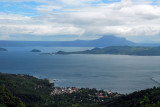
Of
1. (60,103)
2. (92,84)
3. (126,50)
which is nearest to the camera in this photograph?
(60,103)

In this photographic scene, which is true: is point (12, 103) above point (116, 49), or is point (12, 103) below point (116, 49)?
below

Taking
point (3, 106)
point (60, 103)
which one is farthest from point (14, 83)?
point (3, 106)

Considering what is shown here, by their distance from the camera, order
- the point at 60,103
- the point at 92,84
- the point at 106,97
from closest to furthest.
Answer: the point at 60,103 → the point at 106,97 → the point at 92,84

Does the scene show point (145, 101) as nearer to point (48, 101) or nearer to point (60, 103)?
point (60, 103)

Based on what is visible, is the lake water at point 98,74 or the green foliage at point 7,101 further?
the lake water at point 98,74

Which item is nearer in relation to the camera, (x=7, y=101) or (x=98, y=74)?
(x=7, y=101)

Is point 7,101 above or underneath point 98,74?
underneath

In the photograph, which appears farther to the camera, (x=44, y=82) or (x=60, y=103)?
(x=44, y=82)

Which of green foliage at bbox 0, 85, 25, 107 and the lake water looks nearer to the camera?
green foliage at bbox 0, 85, 25, 107

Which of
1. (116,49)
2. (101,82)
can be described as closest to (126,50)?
(116,49)

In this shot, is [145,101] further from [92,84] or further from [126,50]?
[126,50]
